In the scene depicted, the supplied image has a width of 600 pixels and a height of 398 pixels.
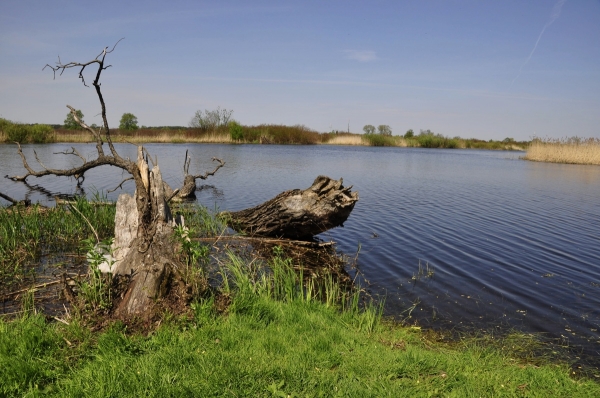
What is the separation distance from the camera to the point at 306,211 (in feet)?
27.9

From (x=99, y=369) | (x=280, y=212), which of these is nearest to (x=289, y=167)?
(x=280, y=212)

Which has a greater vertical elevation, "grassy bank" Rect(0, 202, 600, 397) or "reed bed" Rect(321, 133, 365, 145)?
"reed bed" Rect(321, 133, 365, 145)

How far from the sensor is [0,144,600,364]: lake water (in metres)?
6.03

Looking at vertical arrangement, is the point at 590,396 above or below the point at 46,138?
below

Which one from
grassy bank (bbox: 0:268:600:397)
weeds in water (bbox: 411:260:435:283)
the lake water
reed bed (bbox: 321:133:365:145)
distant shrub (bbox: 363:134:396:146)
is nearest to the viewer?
grassy bank (bbox: 0:268:600:397)

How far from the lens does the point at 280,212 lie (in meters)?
8.77

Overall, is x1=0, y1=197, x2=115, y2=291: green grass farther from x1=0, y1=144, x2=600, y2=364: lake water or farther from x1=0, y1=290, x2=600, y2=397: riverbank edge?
x1=0, y1=290, x2=600, y2=397: riverbank edge

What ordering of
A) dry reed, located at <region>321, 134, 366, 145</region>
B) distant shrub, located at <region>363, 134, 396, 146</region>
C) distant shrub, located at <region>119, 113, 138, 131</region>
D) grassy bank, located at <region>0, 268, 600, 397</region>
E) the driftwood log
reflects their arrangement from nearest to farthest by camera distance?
1. grassy bank, located at <region>0, 268, 600, 397</region>
2. the driftwood log
3. dry reed, located at <region>321, 134, 366, 145</region>
4. distant shrub, located at <region>363, 134, 396, 146</region>
5. distant shrub, located at <region>119, 113, 138, 131</region>

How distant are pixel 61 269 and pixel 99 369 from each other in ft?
13.5

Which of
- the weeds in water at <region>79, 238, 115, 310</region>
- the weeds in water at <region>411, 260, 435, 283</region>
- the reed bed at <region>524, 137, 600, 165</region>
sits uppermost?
the reed bed at <region>524, 137, 600, 165</region>

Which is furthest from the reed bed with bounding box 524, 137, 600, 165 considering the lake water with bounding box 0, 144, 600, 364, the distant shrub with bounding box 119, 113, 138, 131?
the distant shrub with bounding box 119, 113, 138, 131

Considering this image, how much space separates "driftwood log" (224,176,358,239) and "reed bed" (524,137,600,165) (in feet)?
116

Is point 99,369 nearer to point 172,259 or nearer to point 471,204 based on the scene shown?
point 172,259

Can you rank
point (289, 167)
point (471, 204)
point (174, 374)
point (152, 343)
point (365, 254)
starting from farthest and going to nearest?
point (289, 167)
point (471, 204)
point (365, 254)
point (152, 343)
point (174, 374)
